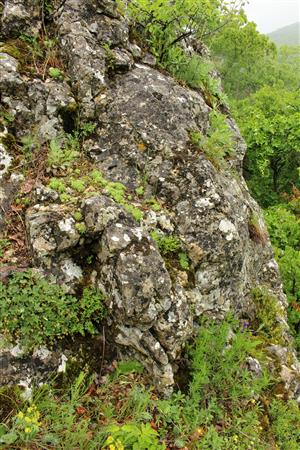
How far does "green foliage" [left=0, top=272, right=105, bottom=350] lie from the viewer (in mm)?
4582

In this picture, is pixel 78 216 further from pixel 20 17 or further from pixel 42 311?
pixel 20 17

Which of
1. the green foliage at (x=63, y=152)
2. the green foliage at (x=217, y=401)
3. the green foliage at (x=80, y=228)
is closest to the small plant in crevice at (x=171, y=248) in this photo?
the green foliage at (x=217, y=401)

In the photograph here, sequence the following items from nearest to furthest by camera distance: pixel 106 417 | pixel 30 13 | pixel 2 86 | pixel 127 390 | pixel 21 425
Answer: pixel 21 425, pixel 106 417, pixel 127 390, pixel 2 86, pixel 30 13

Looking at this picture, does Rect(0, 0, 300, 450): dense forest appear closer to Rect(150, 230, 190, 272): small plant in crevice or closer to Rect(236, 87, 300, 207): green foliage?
Rect(150, 230, 190, 272): small plant in crevice

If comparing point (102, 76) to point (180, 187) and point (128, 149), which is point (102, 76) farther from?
point (180, 187)

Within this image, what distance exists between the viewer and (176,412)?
4.85m

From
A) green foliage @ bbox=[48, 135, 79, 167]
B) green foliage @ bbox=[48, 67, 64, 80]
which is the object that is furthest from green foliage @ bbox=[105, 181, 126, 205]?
green foliage @ bbox=[48, 67, 64, 80]

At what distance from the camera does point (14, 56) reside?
6645mm

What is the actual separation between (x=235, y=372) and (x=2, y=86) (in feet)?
19.6

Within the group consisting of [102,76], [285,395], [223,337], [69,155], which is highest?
[102,76]

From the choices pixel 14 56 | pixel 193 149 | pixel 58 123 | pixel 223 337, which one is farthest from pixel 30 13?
pixel 223 337

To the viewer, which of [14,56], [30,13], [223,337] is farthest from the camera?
[30,13]

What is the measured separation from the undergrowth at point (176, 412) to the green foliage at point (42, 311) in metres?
0.63

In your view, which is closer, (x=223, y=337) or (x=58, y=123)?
(x=223, y=337)
